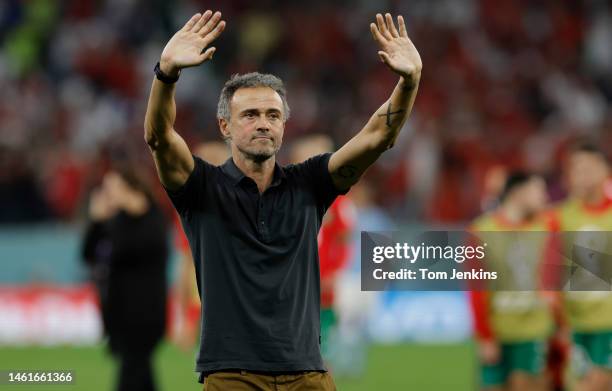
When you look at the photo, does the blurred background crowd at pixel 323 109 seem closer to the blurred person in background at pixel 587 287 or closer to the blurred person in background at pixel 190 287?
the blurred person in background at pixel 190 287

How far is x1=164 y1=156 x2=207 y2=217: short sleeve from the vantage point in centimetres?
549

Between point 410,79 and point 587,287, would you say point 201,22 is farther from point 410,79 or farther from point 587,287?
point 587,287

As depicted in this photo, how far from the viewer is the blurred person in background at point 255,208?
17.5 feet

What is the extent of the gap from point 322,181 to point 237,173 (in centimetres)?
39

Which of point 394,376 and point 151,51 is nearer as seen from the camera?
point 394,376

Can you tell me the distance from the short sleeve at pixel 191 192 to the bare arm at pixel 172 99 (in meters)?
0.04

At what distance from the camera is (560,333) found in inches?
416

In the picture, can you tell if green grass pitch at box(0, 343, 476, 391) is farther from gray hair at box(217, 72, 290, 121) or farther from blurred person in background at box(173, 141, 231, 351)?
gray hair at box(217, 72, 290, 121)

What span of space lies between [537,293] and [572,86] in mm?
10658

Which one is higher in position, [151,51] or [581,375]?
[151,51]

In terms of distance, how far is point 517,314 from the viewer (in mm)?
10031

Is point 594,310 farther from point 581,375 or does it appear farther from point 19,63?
point 19,63

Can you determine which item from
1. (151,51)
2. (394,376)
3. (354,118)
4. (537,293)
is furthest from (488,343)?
(151,51)

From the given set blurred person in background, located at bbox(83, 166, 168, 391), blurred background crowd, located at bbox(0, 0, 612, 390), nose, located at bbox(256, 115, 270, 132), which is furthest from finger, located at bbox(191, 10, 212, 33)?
blurred background crowd, located at bbox(0, 0, 612, 390)
